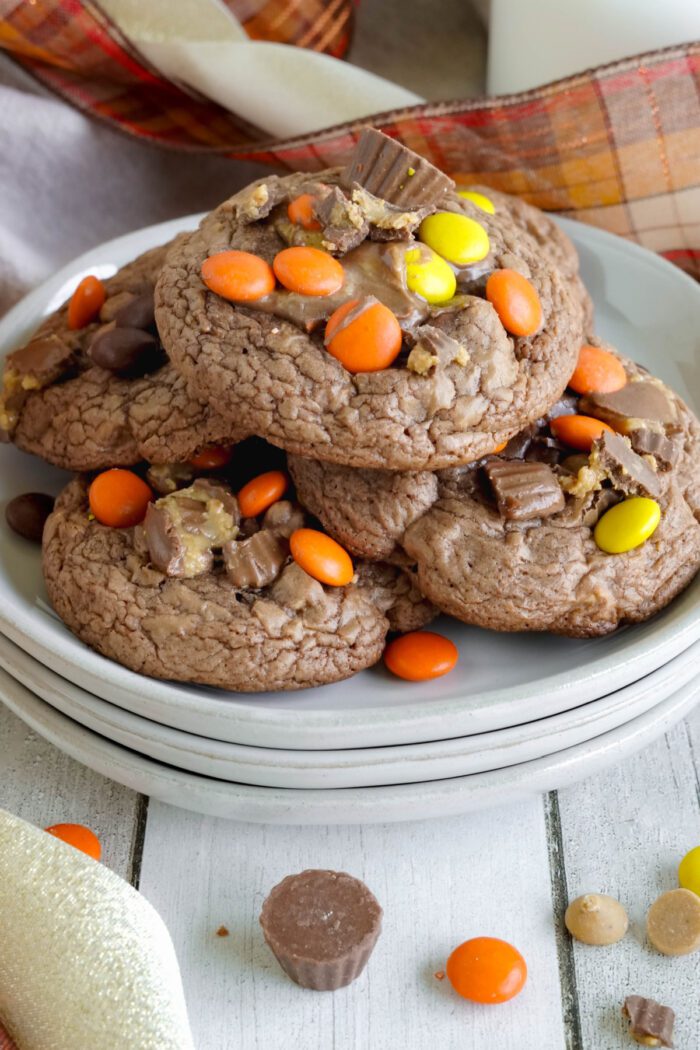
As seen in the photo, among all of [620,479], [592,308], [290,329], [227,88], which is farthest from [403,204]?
[227,88]

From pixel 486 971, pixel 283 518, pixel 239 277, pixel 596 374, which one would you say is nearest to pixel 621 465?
pixel 596 374

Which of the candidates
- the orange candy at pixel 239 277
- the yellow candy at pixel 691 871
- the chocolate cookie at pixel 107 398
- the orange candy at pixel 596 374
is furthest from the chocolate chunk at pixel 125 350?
the yellow candy at pixel 691 871

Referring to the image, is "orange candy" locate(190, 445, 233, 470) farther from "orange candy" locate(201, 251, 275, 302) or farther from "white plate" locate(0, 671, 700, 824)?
"white plate" locate(0, 671, 700, 824)

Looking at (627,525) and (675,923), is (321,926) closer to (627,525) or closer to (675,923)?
(675,923)

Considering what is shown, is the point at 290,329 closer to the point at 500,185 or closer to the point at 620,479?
the point at 620,479

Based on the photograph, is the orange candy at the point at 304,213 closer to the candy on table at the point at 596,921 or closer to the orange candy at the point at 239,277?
the orange candy at the point at 239,277
